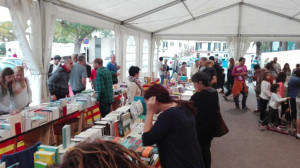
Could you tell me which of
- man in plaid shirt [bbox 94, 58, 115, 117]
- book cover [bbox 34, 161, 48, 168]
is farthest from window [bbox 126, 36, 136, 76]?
book cover [bbox 34, 161, 48, 168]

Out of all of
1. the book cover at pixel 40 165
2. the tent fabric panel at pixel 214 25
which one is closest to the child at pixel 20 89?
the book cover at pixel 40 165

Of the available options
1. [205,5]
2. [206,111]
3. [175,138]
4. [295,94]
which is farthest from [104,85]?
[205,5]

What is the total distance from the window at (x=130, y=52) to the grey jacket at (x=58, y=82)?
3689 millimetres

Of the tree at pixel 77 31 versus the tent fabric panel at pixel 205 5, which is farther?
the tree at pixel 77 31

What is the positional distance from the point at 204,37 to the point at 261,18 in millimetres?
2205

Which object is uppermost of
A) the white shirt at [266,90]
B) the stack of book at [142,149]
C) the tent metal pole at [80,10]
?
the tent metal pole at [80,10]

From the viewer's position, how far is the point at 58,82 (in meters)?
4.09

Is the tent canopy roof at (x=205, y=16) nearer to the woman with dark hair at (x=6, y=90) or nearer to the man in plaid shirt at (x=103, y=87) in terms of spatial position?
the man in plaid shirt at (x=103, y=87)

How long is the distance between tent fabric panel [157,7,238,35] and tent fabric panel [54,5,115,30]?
3652mm

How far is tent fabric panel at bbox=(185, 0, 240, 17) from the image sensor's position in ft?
21.3

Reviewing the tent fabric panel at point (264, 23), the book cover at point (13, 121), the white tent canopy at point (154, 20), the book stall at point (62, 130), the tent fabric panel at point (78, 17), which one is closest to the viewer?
the book stall at point (62, 130)

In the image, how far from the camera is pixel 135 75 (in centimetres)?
400

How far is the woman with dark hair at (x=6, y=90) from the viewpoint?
9.84 feet

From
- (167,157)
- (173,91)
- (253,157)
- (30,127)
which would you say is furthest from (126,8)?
(167,157)
